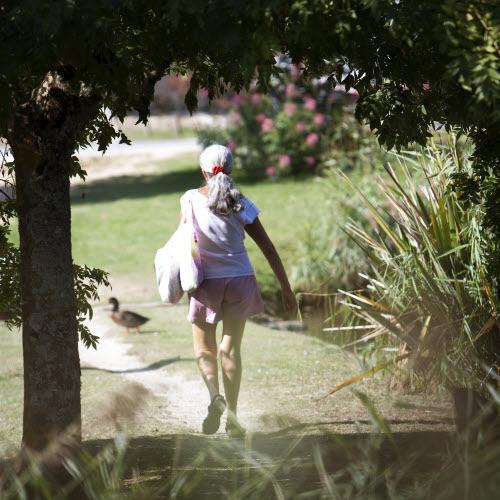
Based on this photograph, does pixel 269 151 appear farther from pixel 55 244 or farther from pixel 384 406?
pixel 55 244

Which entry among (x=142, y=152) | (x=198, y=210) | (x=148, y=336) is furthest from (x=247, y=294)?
(x=142, y=152)

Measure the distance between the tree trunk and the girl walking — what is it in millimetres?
1090

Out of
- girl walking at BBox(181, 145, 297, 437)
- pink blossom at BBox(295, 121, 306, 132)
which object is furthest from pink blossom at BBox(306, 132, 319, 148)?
girl walking at BBox(181, 145, 297, 437)

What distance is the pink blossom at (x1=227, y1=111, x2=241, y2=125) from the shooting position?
19.5m

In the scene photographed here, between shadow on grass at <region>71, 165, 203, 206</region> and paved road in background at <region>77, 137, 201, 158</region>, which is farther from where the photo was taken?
paved road in background at <region>77, 137, 201, 158</region>

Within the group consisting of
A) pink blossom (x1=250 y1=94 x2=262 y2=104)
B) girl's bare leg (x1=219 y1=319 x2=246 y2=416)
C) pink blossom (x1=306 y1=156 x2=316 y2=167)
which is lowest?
girl's bare leg (x1=219 y1=319 x2=246 y2=416)

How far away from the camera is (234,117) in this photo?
19453mm

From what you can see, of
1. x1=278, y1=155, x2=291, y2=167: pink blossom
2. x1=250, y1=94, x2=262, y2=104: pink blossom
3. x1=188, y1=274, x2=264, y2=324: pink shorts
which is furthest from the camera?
x1=250, y1=94, x2=262, y2=104: pink blossom

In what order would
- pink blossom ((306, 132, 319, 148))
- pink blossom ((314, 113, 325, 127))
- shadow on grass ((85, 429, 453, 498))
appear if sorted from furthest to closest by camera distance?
pink blossom ((306, 132, 319, 148)) < pink blossom ((314, 113, 325, 127)) < shadow on grass ((85, 429, 453, 498))

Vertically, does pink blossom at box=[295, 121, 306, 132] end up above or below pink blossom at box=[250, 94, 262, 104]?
below

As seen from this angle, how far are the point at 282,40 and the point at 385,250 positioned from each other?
216 centimetres

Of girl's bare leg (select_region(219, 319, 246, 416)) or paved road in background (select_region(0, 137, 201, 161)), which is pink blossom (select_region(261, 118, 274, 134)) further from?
girl's bare leg (select_region(219, 319, 246, 416))

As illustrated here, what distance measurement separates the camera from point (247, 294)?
4418mm

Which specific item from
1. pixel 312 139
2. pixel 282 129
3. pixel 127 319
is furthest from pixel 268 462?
pixel 282 129
